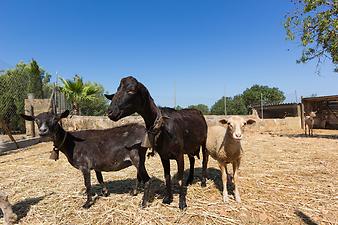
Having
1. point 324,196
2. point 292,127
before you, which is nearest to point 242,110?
point 292,127

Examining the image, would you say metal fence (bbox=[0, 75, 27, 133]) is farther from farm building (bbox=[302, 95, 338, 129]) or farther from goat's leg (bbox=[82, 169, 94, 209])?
farm building (bbox=[302, 95, 338, 129])

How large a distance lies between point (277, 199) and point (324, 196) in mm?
967

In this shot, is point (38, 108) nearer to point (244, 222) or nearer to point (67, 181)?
point (67, 181)

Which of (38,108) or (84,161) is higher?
(38,108)

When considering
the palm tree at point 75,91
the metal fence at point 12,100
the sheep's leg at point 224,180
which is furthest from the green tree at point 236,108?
the sheep's leg at point 224,180

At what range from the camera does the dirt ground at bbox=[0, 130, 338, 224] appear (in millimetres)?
4449

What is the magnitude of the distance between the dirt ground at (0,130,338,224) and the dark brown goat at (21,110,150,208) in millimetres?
434

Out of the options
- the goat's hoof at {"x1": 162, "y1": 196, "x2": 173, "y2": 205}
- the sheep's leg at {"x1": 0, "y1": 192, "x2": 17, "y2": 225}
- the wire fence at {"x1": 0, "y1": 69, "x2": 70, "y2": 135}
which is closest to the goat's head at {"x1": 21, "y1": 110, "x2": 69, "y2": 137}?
→ the sheep's leg at {"x1": 0, "y1": 192, "x2": 17, "y2": 225}

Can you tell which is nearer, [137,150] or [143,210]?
[143,210]

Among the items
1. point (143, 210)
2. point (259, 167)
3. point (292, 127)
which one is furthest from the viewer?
point (292, 127)

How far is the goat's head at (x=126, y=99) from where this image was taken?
3937 millimetres

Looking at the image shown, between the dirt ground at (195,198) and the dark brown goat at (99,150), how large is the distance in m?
0.43

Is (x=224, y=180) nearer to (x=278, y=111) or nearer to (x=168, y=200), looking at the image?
(x=168, y=200)

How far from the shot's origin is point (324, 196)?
523 cm
